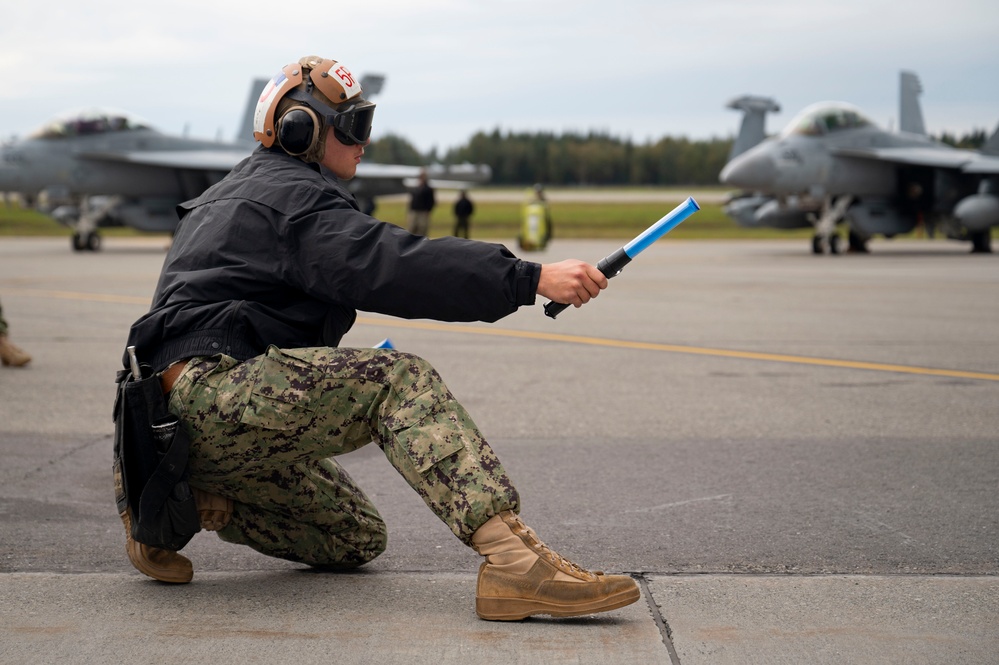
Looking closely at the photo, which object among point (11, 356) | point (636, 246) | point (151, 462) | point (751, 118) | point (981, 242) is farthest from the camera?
point (751, 118)

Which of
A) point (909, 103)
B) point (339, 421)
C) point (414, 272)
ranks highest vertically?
point (909, 103)

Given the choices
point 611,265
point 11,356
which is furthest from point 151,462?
point 11,356

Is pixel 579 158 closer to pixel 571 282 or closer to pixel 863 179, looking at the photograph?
pixel 863 179

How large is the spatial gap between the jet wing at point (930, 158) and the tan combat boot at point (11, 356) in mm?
21467

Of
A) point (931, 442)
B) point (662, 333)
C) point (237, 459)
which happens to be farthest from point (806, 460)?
point (662, 333)

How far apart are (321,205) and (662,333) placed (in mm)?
7919

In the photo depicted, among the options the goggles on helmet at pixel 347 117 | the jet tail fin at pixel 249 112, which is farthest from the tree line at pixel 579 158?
the goggles on helmet at pixel 347 117

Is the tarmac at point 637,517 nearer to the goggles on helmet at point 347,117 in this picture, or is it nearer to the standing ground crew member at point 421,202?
the goggles on helmet at point 347,117

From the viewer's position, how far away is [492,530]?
3209 millimetres

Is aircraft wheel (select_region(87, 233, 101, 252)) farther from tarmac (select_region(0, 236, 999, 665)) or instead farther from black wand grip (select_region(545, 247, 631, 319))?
black wand grip (select_region(545, 247, 631, 319))

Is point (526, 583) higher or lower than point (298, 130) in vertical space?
lower

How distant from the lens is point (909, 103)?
36.2 m

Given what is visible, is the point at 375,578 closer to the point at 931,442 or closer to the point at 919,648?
the point at 919,648

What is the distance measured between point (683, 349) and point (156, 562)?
6749 millimetres
